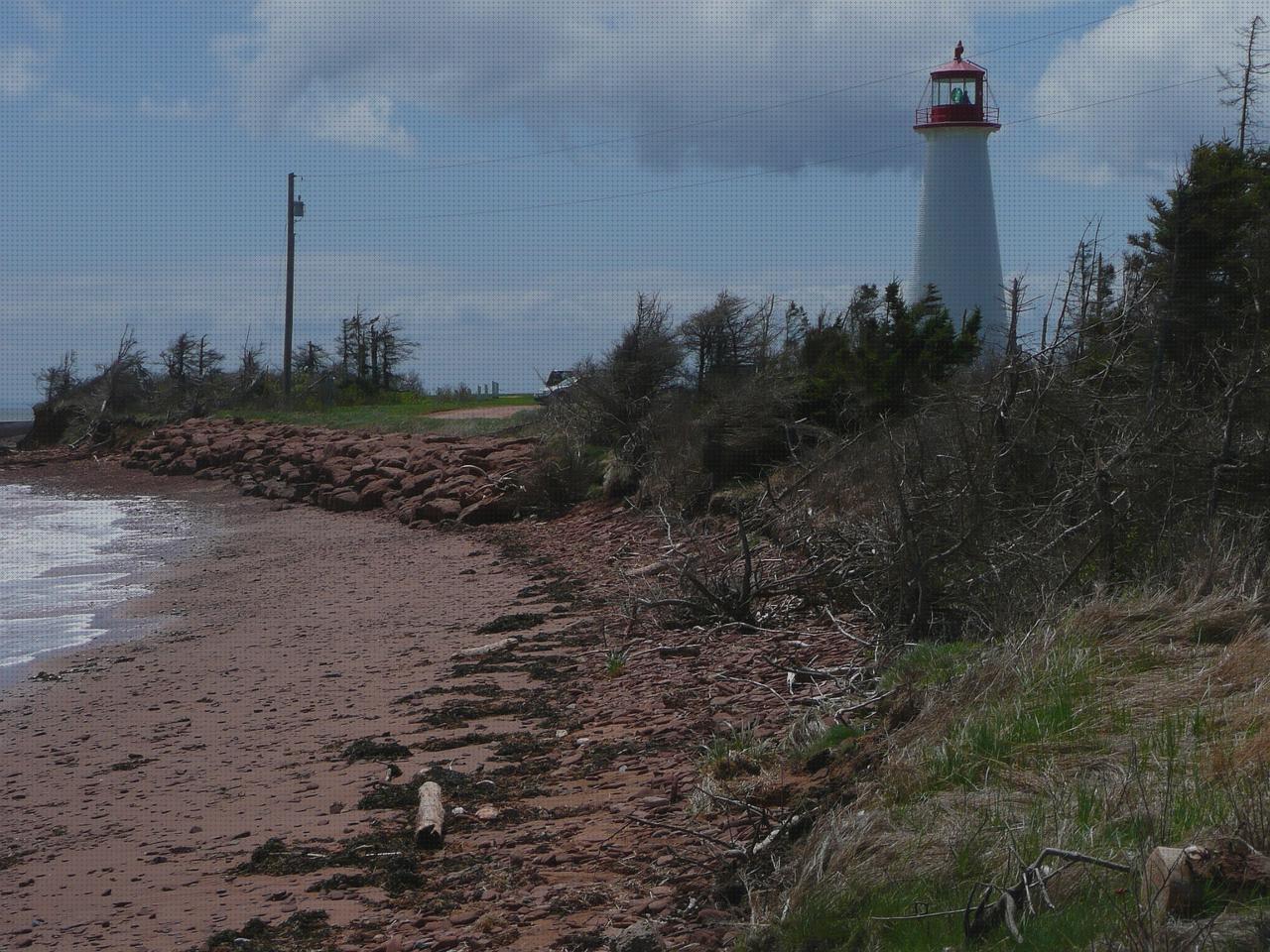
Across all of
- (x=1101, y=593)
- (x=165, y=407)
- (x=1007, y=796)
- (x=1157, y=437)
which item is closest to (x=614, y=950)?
(x=1007, y=796)

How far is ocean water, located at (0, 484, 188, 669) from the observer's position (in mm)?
12848

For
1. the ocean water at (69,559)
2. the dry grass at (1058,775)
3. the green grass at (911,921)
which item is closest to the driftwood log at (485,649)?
the ocean water at (69,559)

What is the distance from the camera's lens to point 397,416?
31500mm

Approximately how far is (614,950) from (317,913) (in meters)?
1.46

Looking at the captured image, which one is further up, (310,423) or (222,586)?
(310,423)

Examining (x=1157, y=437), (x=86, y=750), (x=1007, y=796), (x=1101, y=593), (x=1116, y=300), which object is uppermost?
(x=1116, y=300)

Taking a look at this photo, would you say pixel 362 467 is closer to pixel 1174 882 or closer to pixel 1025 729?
pixel 1025 729

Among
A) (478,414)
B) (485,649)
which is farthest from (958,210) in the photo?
(485,649)

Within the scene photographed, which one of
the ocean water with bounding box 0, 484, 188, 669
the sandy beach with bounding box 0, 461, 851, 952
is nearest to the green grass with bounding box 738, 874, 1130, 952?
the sandy beach with bounding box 0, 461, 851, 952

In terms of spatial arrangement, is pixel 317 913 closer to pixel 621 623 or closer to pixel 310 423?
pixel 621 623

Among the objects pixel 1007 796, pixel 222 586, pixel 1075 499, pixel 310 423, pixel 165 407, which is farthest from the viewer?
pixel 165 407

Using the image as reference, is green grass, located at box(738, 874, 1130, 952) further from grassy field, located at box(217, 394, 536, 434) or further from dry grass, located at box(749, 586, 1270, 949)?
grassy field, located at box(217, 394, 536, 434)

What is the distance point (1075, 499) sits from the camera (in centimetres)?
800

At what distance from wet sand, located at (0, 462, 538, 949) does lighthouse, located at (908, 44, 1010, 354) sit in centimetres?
1566
